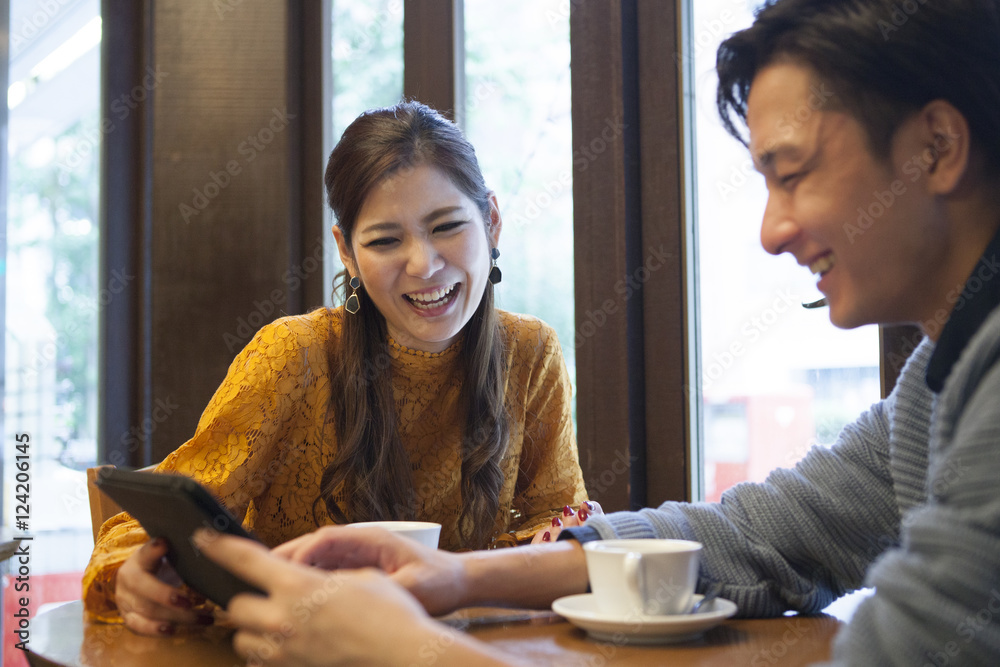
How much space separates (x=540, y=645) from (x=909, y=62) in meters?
0.66

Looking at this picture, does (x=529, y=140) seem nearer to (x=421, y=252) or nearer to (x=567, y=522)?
(x=421, y=252)

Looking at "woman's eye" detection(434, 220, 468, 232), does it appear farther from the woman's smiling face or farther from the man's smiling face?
the man's smiling face

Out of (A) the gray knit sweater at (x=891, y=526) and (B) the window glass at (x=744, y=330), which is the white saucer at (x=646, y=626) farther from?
(B) the window glass at (x=744, y=330)

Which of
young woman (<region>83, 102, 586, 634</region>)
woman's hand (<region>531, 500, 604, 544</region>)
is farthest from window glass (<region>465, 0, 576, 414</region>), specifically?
woman's hand (<region>531, 500, 604, 544</region>)

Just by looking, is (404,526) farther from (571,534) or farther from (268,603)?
(268,603)

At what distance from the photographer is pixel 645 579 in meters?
0.91

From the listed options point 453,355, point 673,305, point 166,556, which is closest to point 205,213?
point 453,355

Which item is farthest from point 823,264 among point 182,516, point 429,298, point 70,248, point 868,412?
point 70,248

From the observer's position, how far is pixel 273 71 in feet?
9.27

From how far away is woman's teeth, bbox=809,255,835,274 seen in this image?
2.91 feet

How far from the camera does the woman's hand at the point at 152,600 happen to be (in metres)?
1.03

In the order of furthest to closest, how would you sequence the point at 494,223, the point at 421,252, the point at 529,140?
the point at 529,140, the point at 494,223, the point at 421,252

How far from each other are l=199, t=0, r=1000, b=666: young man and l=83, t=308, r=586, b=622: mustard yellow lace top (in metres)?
0.60

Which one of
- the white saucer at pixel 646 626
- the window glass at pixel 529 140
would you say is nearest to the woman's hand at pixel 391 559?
the white saucer at pixel 646 626
